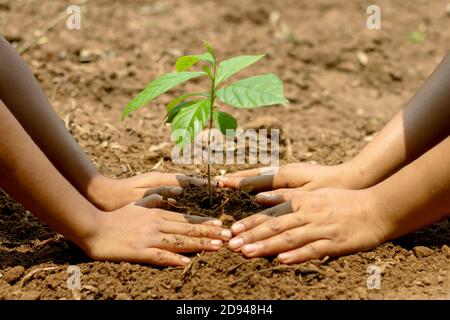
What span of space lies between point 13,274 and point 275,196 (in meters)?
0.81

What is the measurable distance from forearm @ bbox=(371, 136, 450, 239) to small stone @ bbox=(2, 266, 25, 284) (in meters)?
1.05

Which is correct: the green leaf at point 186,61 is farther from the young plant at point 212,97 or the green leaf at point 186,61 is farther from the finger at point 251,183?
the finger at point 251,183

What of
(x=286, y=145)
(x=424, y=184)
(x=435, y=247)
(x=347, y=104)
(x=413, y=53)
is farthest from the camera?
(x=413, y=53)

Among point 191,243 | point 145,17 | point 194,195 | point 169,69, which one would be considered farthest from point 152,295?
point 145,17

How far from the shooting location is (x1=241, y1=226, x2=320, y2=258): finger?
1.79 meters

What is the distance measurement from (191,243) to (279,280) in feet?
0.90

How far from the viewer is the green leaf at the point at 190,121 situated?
1723 millimetres

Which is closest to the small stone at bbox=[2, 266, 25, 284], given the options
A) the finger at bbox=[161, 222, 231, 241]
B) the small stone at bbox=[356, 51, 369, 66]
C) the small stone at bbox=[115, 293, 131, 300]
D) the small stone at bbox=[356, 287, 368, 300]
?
the small stone at bbox=[115, 293, 131, 300]

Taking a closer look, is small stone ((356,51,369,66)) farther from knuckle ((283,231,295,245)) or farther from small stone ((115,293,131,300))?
small stone ((115,293,131,300))

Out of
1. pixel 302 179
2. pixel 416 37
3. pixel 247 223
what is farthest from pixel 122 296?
pixel 416 37

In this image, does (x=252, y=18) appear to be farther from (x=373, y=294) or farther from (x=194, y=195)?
(x=373, y=294)

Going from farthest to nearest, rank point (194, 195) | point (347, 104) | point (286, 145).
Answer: point (347, 104), point (286, 145), point (194, 195)

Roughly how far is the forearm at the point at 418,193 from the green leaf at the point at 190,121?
22.5 inches

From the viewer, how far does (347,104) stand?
3.34m
